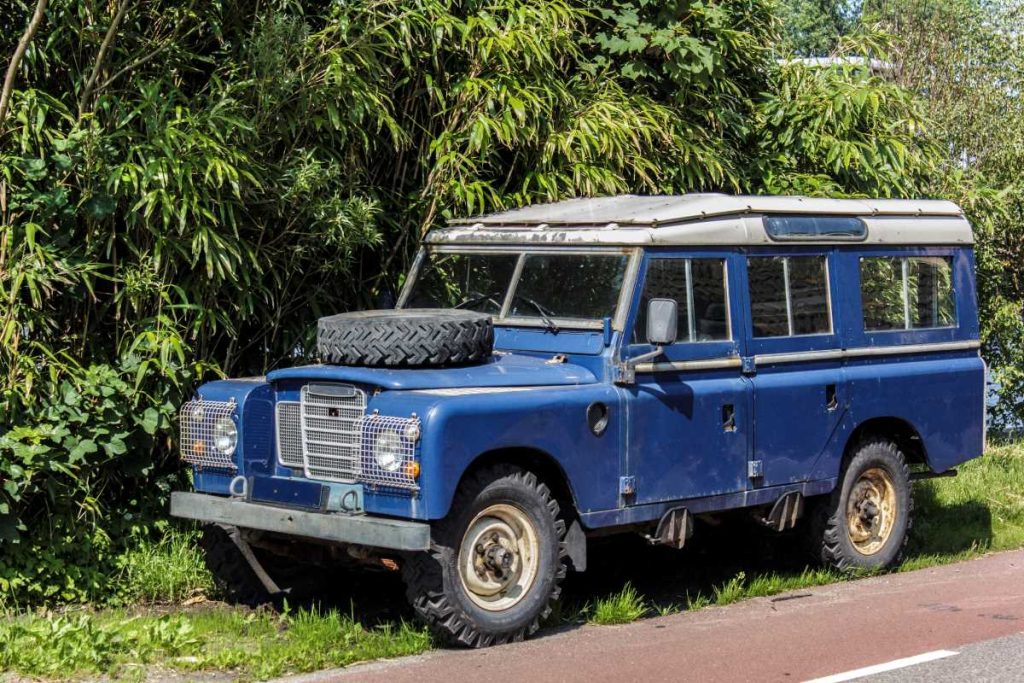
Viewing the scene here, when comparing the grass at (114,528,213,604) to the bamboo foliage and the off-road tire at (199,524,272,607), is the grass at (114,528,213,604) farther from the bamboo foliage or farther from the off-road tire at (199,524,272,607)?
the off-road tire at (199,524,272,607)

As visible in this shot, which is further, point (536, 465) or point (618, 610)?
point (618, 610)

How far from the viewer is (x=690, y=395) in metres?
8.15

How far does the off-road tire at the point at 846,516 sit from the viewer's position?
361 inches

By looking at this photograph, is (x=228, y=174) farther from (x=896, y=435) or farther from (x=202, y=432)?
(x=896, y=435)

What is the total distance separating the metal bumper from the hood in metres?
0.69

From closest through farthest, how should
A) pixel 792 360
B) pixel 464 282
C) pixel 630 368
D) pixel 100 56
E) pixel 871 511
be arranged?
pixel 630 368 → pixel 100 56 → pixel 792 360 → pixel 464 282 → pixel 871 511

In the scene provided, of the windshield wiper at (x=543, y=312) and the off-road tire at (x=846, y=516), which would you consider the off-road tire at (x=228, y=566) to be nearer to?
the windshield wiper at (x=543, y=312)

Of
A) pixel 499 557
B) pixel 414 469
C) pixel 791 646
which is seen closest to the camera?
pixel 414 469

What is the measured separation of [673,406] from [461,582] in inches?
66.9

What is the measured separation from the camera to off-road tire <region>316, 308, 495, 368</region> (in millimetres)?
7496

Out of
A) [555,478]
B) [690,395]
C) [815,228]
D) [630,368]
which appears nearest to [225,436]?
[555,478]

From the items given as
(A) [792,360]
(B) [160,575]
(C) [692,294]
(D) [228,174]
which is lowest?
(B) [160,575]

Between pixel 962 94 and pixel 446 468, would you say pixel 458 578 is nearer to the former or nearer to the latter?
pixel 446 468

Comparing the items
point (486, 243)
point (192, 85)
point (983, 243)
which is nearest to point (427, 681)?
point (486, 243)
